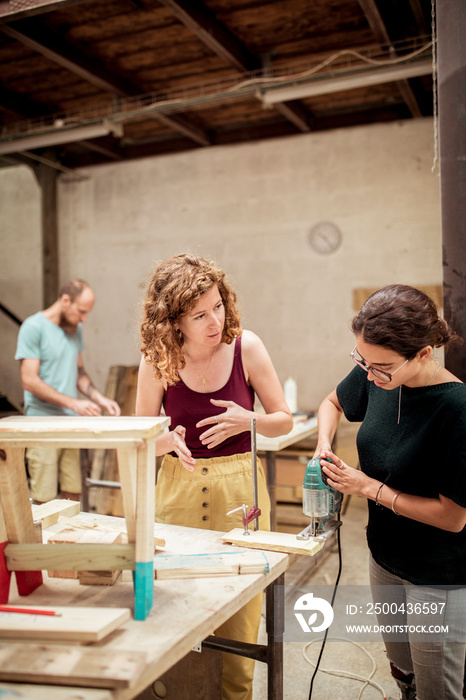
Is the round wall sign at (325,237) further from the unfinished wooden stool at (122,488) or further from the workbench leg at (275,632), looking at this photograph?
the unfinished wooden stool at (122,488)

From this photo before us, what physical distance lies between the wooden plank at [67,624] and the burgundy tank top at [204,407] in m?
0.75

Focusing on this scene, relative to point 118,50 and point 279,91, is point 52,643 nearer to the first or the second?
point 279,91

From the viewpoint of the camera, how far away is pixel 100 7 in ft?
13.0

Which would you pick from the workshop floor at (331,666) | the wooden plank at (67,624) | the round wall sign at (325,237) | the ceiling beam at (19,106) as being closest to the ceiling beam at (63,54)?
the ceiling beam at (19,106)

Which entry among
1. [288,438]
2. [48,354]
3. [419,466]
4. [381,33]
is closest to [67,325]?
[48,354]

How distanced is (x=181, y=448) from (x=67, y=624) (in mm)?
634

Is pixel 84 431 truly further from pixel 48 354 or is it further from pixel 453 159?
pixel 48 354

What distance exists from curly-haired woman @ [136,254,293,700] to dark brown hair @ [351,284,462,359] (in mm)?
516

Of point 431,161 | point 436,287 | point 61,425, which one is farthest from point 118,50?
point 61,425

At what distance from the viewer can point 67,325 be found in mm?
3994

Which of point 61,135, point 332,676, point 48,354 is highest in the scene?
point 61,135

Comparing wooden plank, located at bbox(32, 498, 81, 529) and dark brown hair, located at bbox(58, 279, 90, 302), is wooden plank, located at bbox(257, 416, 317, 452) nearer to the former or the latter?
wooden plank, located at bbox(32, 498, 81, 529)

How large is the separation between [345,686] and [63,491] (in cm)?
238

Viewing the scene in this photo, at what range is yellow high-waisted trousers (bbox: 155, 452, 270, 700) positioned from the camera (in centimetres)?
177
